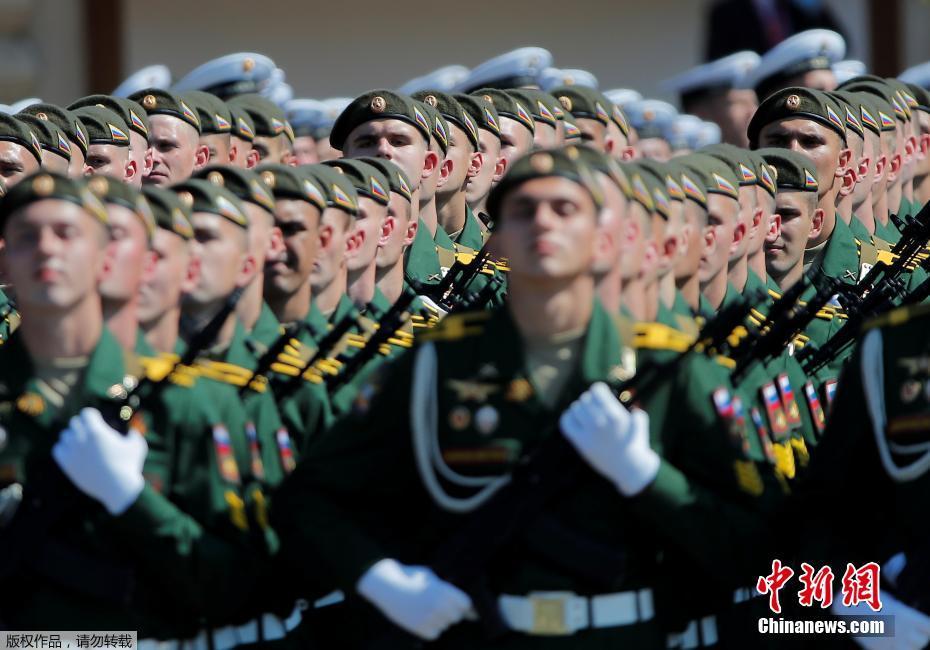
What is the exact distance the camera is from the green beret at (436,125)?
10289mm

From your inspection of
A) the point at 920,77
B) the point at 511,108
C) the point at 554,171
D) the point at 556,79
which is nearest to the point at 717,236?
the point at 554,171

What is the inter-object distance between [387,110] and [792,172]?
5.84 feet

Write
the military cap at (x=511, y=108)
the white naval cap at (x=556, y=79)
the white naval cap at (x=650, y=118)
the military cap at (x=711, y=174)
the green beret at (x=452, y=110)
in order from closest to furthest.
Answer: the military cap at (x=711, y=174) < the green beret at (x=452, y=110) < the military cap at (x=511, y=108) < the white naval cap at (x=556, y=79) < the white naval cap at (x=650, y=118)

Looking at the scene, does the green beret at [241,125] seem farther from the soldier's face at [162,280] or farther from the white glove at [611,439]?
the white glove at [611,439]

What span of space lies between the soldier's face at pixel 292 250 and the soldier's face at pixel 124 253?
1321mm

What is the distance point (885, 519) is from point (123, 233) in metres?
2.23

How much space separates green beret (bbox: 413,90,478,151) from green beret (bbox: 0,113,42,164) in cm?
191

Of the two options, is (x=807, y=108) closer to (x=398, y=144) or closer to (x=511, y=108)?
(x=511, y=108)

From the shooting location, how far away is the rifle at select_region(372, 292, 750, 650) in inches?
241

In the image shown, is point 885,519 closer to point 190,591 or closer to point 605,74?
point 190,591

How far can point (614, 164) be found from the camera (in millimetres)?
6387

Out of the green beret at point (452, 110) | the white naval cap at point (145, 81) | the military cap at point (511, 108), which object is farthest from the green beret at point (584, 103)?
the white naval cap at point (145, 81)

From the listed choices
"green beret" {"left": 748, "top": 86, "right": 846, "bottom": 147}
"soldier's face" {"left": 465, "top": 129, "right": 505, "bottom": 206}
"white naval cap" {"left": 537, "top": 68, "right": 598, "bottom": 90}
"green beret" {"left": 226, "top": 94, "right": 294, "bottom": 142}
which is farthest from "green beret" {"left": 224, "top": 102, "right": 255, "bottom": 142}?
"white naval cap" {"left": 537, "top": 68, "right": 598, "bottom": 90}

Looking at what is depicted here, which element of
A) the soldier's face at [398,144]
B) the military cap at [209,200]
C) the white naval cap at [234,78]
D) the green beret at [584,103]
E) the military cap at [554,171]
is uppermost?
the white naval cap at [234,78]
